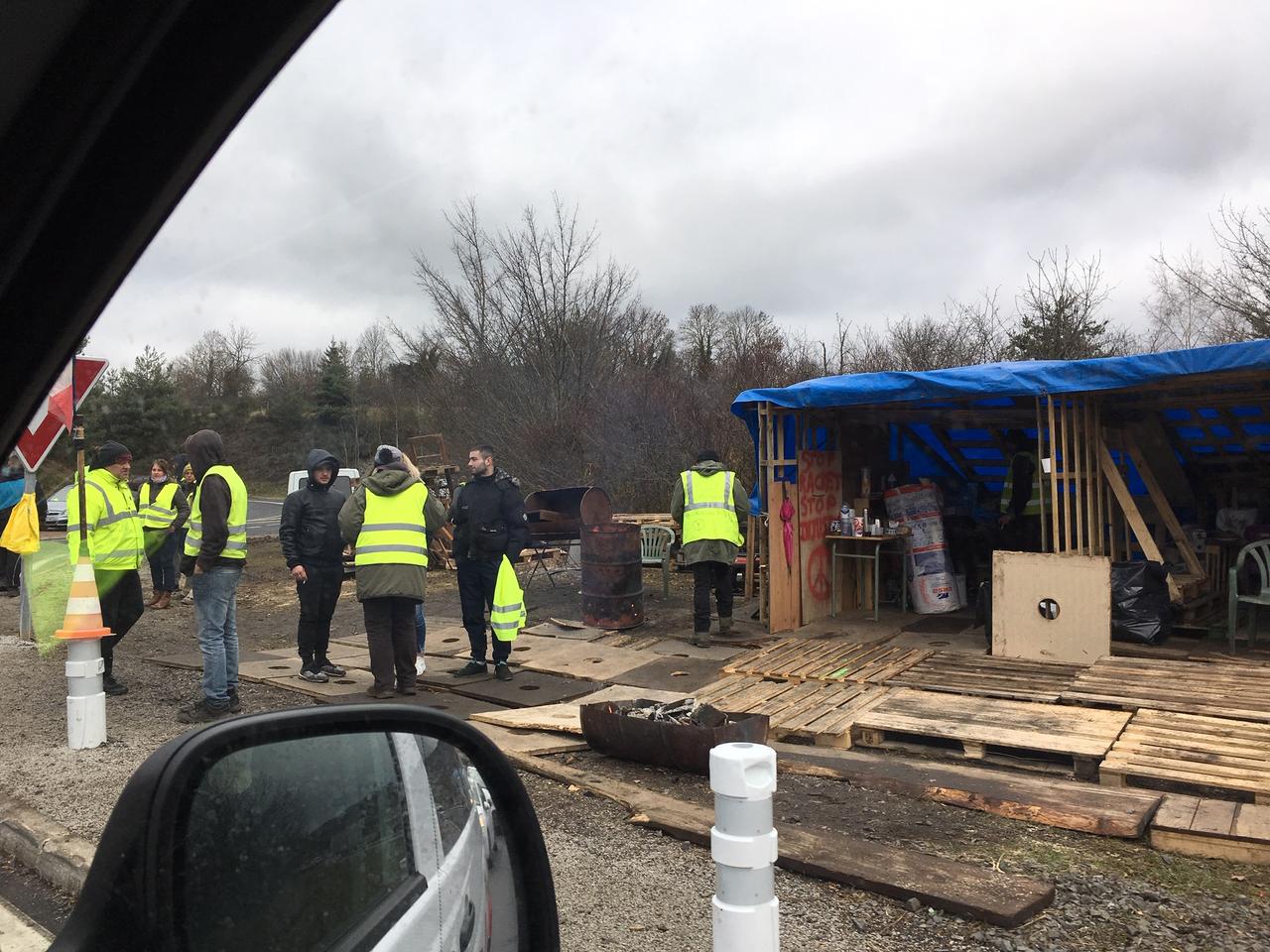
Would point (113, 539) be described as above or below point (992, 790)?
above

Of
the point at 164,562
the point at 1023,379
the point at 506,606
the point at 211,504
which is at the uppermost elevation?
the point at 1023,379

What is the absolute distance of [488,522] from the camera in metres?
8.09

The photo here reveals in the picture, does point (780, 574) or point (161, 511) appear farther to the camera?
point (161, 511)

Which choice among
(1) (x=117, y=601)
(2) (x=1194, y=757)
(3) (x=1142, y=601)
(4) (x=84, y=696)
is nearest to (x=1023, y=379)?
(3) (x=1142, y=601)

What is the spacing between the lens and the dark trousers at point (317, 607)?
26.0 feet

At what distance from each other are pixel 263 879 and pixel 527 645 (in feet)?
28.1

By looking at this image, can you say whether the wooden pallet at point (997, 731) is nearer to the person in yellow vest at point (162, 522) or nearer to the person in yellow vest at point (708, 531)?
the person in yellow vest at point (708, 531)

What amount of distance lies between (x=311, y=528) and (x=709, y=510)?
12.3 ft

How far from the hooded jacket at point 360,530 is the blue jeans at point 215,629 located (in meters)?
0.89

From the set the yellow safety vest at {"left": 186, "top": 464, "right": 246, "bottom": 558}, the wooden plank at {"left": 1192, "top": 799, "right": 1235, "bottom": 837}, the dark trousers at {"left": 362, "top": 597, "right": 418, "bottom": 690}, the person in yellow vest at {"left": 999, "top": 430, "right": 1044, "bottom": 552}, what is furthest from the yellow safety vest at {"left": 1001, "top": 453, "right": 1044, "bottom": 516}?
the yellow safety vest at {"left": 186, "top": 464, "right": 246, "bottom": 558}

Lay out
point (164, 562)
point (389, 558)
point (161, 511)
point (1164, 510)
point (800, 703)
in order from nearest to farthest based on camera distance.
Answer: point (800, 703) → point (389, 558) → point (1164, 510) → point (161, 511) → point (164, 562)

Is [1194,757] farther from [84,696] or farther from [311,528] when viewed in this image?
A: [84,696]

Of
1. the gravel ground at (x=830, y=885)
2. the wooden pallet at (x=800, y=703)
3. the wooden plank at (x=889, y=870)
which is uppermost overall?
the wooden pallet at (x=800, y=703)

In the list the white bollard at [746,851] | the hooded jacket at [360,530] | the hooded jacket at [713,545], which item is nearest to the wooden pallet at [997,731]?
the hooded jacket at [713,545]
